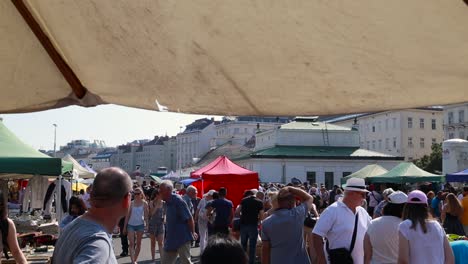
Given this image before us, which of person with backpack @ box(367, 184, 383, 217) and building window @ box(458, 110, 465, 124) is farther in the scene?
building window @ box(458, 110, 465, 124)

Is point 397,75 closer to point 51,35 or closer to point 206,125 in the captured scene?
point 51,35

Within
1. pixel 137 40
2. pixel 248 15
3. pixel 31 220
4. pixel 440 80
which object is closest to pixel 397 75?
pixel 440 80

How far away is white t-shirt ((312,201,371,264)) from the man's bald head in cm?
365

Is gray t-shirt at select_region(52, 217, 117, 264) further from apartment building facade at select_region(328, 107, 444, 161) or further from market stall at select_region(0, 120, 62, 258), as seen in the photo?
apartment building facade at select_region(328, 107, 444, 161)

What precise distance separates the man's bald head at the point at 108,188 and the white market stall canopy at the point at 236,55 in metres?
0.52

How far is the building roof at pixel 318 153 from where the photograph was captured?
6981cm

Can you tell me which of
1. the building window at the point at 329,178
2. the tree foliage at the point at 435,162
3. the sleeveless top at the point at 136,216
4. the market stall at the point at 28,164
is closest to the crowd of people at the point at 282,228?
the sleeveless top at the point at 136,216

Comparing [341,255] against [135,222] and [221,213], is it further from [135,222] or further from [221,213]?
[135,222]

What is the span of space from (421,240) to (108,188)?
11.8 ft

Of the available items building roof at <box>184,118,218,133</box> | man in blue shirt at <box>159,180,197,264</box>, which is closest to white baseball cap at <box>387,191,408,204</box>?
man in blue shirt at <box>159,180,197,264</box>

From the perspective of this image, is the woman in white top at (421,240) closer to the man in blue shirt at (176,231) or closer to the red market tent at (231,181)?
the man in blue shirt at (176,231)

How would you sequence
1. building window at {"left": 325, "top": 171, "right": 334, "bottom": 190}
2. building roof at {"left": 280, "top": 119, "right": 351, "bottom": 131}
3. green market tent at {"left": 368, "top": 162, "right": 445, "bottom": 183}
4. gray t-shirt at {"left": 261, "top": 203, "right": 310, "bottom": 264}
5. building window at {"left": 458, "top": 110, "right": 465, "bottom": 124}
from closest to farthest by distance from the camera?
gray t-shirt at {"left": 261, "top": 203, "right": 310, "bottom": 264}
green market tent at {"left": 368, "top": 162, "right": 445, "bottom": 183}
building window at {"left": 325, "top": 171, "right": 334, "bottom": 190}
building roof at {"left": 280, "top": 119, "right": 351, "bottom": 131}
building window at {"left": 458, "top": 110, "right": 465, "bottom": 124}

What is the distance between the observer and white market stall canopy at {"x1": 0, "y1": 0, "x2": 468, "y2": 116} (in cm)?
232

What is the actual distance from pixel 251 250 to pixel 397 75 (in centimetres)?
1061
